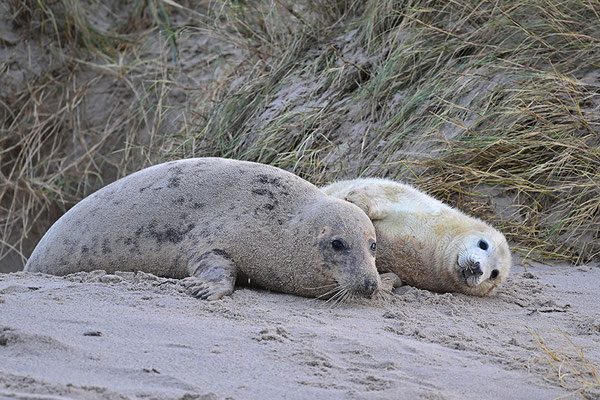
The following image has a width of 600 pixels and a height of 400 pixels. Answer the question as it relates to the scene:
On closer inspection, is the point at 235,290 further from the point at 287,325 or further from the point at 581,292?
the point at 581,292

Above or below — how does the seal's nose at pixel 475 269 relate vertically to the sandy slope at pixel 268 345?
above

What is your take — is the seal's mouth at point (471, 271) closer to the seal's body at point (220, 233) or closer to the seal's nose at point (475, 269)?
the seal's nose at point (475, 269)

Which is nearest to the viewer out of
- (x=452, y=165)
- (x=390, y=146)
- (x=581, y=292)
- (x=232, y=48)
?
(x=581, y=292)

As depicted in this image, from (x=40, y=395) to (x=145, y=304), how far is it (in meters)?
1.21

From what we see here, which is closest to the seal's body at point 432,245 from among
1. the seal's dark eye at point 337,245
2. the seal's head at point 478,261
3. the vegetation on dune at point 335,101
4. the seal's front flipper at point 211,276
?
the seal's head at point 478,261

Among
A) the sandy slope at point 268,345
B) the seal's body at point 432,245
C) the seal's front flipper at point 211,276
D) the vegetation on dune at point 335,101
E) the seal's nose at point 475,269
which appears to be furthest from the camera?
the vegetation on dune at point 335,101

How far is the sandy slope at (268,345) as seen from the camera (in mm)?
2377

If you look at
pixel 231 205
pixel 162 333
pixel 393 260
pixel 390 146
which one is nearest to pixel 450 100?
pixel 390 146

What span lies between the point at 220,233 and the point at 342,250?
0.60 metres

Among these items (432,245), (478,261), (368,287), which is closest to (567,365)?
(368,287)

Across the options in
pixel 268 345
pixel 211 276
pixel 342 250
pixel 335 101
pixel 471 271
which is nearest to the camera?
pixel 268 345

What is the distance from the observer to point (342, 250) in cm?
390

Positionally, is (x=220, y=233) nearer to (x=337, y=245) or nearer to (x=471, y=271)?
(x=337, y=245)

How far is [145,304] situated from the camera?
3.31m
